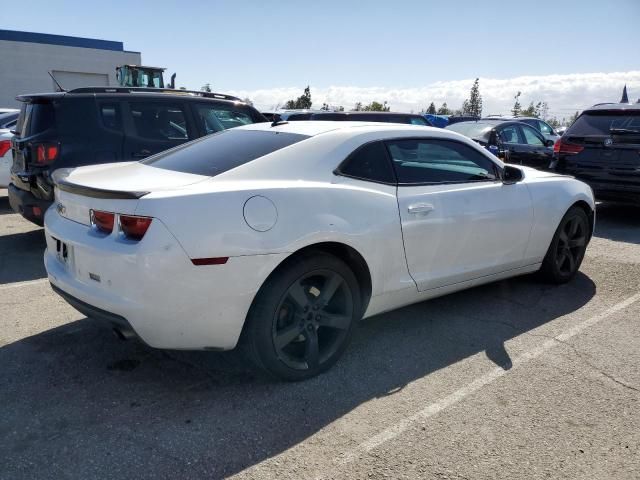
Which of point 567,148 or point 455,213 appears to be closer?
point 455,213

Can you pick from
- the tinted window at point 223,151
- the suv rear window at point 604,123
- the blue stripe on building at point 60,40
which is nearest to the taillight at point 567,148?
the suv rear window at point 604,123

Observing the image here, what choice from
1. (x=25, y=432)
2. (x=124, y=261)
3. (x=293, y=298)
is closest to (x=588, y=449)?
(x=293, y=298)

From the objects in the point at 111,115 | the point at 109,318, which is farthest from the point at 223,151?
the point at 111,115

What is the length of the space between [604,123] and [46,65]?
36878 millimetres

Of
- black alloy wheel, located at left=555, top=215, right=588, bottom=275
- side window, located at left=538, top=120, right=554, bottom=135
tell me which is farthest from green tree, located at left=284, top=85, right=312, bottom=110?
black alloy wheel, located at left=555, top=215, right=588, bottom=275

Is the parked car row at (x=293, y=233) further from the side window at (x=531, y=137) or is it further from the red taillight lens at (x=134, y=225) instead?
the side window at (x=531, y=137)

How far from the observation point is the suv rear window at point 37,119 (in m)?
5.70

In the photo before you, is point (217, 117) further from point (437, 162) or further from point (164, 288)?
point (164, 288)

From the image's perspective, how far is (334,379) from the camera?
10.7 feet

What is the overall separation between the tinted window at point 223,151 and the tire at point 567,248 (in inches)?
108

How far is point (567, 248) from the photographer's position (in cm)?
508

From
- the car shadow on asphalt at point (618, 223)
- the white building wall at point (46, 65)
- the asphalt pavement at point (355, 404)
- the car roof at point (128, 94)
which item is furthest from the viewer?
the white building wall at point (46, 65)

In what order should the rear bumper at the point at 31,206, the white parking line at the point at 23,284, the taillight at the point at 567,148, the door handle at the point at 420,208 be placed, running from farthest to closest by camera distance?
the taillight at the point at 567,148, the rear bumper at the point at 31,206, the white parking line at the point at 23,284, the door handle at the point at 420,208

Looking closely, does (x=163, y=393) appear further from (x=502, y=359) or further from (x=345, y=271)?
(x=502, y=359)
